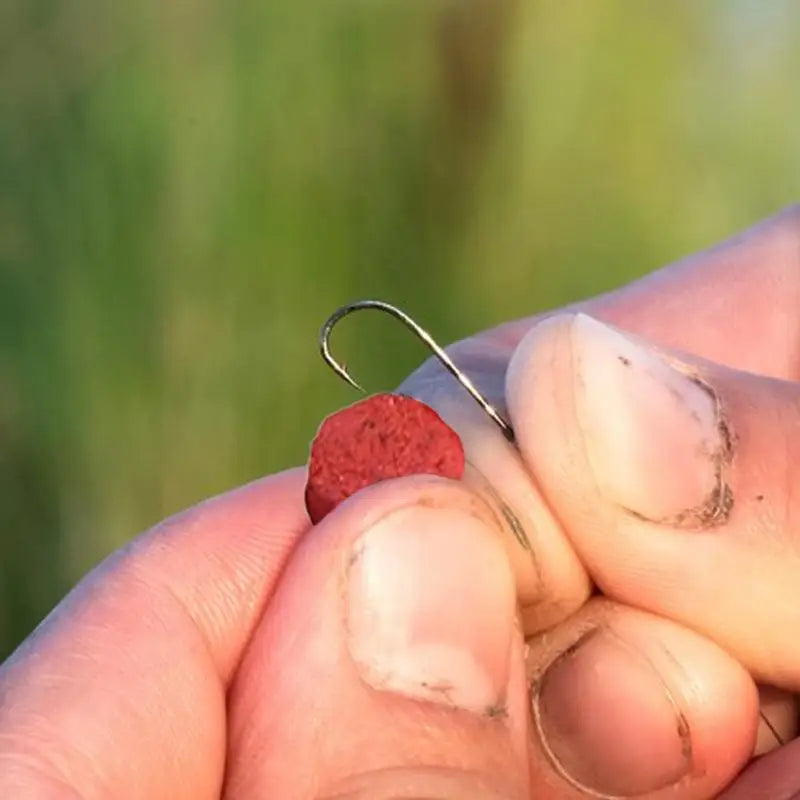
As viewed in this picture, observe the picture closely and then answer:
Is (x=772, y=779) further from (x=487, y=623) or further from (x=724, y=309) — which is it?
(x=724, y=309)

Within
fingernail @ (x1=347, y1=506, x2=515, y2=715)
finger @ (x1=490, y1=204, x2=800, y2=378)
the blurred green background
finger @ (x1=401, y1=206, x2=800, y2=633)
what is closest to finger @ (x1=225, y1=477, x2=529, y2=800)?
fingernail @ (x1=347, y1=506, x2=515, y2=715)

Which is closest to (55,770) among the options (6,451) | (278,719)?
(278,719)

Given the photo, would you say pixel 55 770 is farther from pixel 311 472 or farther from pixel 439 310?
pixel 439 310

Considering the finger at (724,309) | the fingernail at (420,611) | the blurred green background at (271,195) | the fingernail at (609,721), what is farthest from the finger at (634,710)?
the blurred green background at (271,195)

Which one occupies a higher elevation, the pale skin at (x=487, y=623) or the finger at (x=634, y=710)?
the pale skin at (x=487, y=623)

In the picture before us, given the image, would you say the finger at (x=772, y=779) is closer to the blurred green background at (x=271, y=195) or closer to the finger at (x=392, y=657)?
the finger at (x=392, y=657)
